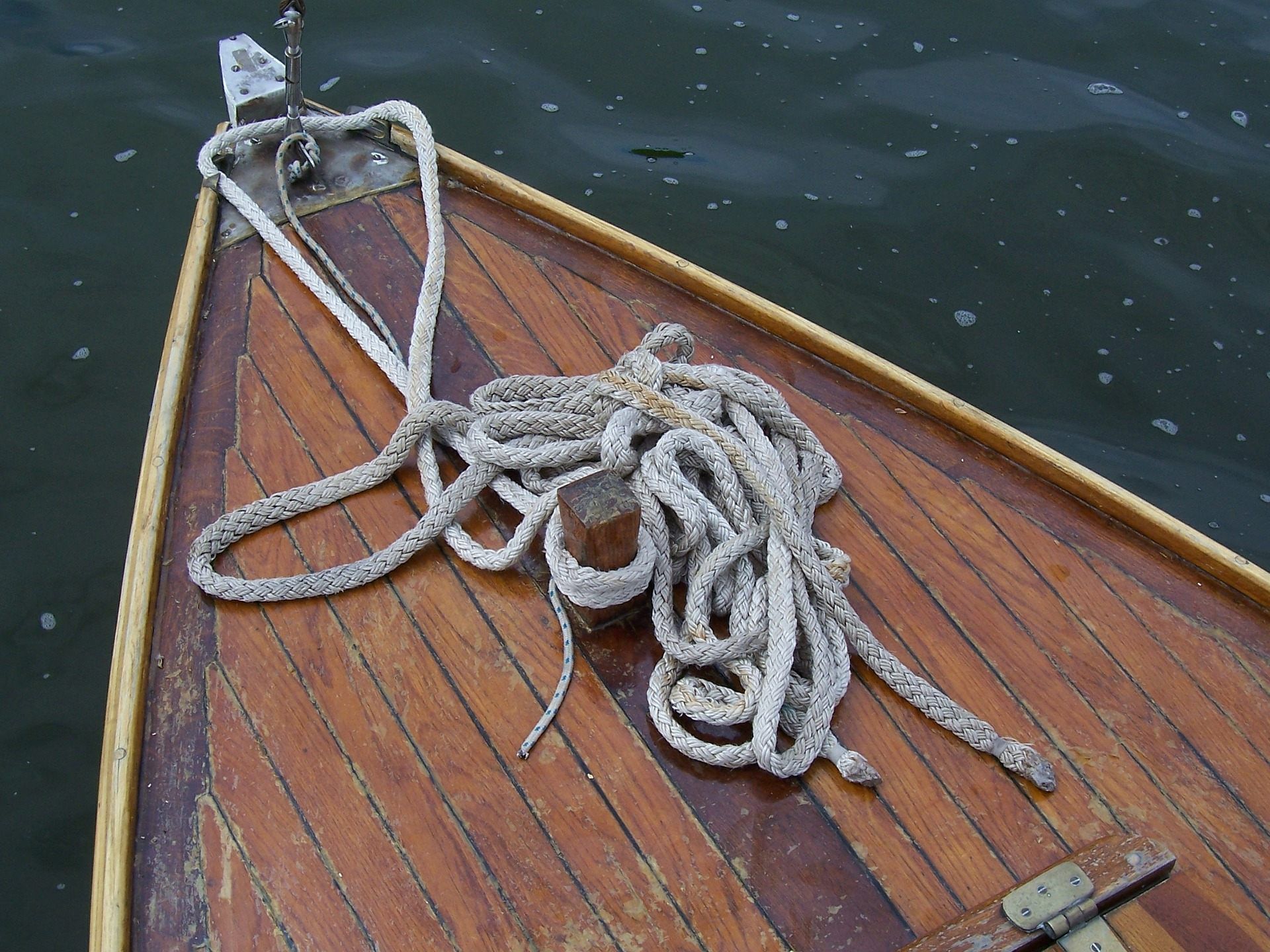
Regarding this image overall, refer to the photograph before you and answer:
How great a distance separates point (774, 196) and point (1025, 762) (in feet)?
9.53

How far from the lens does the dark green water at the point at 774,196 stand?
137 inches

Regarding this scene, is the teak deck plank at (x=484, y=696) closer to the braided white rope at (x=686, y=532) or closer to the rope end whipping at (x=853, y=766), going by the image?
the braided white rope at (x=686, y=532)

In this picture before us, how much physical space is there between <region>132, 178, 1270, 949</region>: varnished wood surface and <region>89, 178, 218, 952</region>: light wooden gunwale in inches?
1.4

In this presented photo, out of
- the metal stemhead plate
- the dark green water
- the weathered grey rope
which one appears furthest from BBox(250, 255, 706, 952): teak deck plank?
the dark green water

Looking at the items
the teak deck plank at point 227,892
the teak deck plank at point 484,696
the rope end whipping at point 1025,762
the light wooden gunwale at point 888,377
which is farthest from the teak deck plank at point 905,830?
the teak deck plank at point 227,892

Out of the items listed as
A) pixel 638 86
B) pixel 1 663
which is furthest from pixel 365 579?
pixel 638 86

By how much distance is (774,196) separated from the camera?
431 cm

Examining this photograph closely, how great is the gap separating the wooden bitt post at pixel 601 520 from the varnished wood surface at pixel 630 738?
24 centimetres

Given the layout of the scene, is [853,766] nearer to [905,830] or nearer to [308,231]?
[905,830]

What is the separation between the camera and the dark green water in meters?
3.47

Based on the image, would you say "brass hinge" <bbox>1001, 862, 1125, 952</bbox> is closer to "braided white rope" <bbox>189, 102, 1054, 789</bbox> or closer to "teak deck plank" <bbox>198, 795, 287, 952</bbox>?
"braided white rope" <bbox>189, 102, 1054, 789</bbox>

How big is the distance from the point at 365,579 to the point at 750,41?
3607 millimetres

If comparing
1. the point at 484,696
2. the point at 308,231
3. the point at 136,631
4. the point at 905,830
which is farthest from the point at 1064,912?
the point at 308,231

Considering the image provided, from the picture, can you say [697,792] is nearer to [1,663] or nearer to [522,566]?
[522,566]
